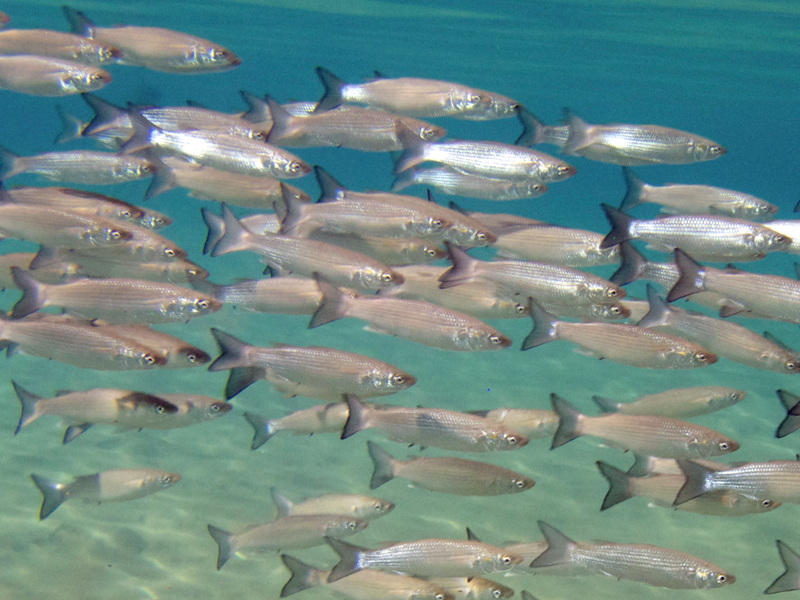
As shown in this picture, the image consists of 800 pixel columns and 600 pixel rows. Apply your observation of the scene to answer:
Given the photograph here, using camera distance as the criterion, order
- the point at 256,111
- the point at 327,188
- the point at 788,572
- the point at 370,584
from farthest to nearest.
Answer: the point at 256,111, the point at 327,188, the point at 370,584, the point at 788,572

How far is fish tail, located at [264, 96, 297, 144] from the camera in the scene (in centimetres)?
530

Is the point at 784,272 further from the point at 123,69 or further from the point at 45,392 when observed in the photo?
the point at 123,69

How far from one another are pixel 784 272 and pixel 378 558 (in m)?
21.8

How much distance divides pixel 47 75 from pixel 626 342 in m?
4.64

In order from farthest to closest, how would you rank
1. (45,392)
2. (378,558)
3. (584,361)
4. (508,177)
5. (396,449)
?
(584,361) → (45,392) → (396,449) → (508,177) → (378,558)

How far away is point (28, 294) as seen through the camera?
4.32m

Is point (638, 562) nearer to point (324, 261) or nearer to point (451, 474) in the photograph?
point (451, 474)

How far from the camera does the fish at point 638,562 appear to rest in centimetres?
375

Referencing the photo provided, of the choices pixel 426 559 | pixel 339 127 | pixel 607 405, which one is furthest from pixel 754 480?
pixel 339 127

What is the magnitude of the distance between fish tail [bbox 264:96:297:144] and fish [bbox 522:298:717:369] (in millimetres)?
2317

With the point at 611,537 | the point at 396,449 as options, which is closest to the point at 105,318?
the point at 396,449

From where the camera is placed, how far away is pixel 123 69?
74.8m

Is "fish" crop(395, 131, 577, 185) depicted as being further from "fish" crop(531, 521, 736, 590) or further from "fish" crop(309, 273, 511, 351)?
"fish" crop(531, 521, 736, 590)

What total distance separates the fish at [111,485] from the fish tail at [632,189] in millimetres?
3915
